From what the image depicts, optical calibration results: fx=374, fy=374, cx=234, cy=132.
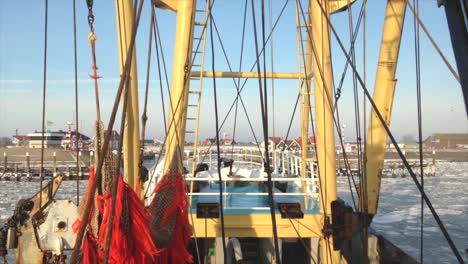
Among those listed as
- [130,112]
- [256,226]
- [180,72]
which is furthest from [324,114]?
[130,112]

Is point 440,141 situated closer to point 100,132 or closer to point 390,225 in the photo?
point 390,225

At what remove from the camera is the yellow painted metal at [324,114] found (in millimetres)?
5836

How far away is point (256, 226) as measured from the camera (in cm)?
618

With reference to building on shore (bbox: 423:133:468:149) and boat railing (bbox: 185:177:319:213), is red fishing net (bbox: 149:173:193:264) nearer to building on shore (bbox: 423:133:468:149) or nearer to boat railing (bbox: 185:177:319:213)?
boat railing (bbox: 185:177:319:213)

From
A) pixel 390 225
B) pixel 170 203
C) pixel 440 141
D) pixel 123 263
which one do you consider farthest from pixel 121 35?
pixel 440 141

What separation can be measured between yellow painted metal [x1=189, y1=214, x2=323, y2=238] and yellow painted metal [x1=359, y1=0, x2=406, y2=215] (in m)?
0.88

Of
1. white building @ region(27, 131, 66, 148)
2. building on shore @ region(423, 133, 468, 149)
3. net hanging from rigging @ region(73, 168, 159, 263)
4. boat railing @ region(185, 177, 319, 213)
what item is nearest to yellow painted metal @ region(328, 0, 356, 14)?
boat railing @ region(185, 177, 319, 213)

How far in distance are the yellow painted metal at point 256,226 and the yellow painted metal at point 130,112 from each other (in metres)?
1.89

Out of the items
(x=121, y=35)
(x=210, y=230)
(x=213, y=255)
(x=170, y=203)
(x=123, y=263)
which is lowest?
(x=213, y=255)

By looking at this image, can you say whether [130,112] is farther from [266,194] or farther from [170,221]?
[266,194]

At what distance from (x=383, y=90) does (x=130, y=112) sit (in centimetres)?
408

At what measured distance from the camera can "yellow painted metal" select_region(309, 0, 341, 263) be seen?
19.1 ft

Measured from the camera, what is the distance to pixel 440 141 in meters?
85.4

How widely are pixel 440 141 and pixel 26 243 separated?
94.8 m
